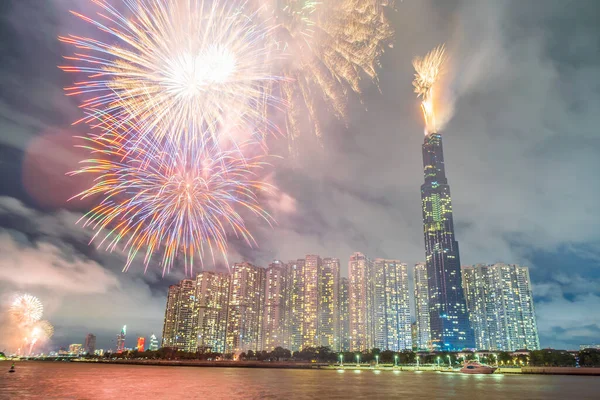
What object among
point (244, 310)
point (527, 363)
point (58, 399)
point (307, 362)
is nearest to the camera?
point (58, 399)

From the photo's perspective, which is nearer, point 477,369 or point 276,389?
point 276,389

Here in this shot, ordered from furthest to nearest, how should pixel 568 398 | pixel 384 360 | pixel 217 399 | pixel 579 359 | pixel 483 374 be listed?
1. pixel 384 360
2. pixel 579 359
3. pixel 483 374
4. pixel 568 398
5. pixel 217 399

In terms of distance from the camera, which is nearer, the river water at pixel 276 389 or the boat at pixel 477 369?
the river water at pixel 276 389

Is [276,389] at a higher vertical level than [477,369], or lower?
higher

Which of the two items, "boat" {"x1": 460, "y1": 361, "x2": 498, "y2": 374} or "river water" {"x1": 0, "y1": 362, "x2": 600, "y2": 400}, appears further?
"boat" {"x1": 460, "y1": 361, "x2": 498, "y2": 374}

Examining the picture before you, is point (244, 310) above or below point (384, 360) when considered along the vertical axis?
above

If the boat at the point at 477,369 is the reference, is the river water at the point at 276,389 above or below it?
above

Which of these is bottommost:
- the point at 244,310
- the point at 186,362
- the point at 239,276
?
the point at 186,362

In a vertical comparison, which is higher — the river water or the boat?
the river water

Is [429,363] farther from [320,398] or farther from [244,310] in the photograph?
[320,398]

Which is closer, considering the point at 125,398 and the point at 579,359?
the point at 125,398

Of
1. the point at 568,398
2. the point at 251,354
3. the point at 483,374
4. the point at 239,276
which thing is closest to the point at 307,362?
the point at 251,354
